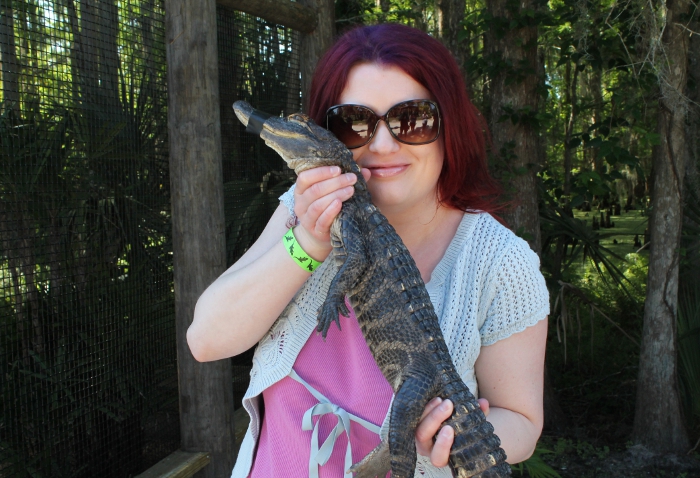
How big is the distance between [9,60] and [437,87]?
77.9 inches

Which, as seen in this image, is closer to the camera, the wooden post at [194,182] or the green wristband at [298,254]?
the green wristband at [298,254]

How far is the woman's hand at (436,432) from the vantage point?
1371 mm

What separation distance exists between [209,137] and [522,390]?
175cm

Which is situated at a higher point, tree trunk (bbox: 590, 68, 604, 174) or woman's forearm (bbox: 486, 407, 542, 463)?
tree trunk (bbox: 590, 68, 604, 174)

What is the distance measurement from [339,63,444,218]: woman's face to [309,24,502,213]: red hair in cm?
2

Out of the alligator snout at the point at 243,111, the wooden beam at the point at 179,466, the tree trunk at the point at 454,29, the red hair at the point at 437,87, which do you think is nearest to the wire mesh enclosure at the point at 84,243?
the wooden beam at the point at 179,466

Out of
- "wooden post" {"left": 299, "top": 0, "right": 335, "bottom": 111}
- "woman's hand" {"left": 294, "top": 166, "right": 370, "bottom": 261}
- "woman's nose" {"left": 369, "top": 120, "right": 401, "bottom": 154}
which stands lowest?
"woman's hand" {"left": 294, "top": 166, "right": 370, "bottom": 261}

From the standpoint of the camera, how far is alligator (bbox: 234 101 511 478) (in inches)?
54.7

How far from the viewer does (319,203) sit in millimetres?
1479

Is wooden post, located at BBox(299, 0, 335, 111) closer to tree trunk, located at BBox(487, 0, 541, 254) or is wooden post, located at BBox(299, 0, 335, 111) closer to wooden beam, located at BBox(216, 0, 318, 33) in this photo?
wooden beam, located at BBox(216, 0, 318, 33)

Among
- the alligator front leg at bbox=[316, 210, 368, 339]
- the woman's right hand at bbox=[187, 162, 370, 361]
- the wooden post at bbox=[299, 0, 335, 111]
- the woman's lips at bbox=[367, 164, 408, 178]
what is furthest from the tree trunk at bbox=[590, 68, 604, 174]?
the woman's right hand at bbox=[187, 162, 370, 361]

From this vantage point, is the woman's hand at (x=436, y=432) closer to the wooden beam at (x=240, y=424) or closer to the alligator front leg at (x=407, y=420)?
the alligator front leg at (x=407, y=420)

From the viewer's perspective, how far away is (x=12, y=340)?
2512 mm

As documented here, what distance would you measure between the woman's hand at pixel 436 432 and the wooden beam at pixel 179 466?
5.22ft
